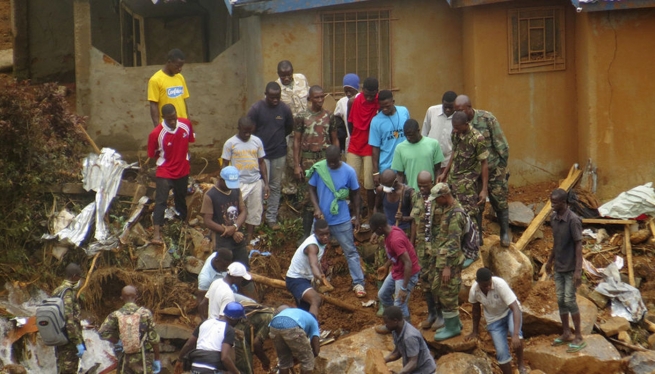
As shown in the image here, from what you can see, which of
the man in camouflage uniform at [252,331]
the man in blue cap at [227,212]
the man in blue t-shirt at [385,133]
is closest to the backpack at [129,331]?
the man in camouflage uniform at [252,331]

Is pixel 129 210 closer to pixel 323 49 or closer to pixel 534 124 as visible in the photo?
pixel 323 49

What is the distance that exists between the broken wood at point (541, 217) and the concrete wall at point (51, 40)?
8909 millimetres

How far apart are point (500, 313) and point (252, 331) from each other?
9.15 feet

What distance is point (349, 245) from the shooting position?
1373 cm

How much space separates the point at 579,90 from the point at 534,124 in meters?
0.84

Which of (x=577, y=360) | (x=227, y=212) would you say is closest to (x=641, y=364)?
(x=577, y=360)

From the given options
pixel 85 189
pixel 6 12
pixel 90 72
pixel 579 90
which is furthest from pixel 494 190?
pixel 6 12

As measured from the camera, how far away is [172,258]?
14766mm

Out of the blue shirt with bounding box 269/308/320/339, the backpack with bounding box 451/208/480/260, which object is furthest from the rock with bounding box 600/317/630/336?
the blue shirt with bounding box 269/308/320/339

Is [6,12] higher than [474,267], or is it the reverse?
[6,12]

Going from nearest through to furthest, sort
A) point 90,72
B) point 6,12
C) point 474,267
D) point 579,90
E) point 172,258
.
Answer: point 474,267 < point 172,258 < point 579,90 < point 90,72 < point 6,12

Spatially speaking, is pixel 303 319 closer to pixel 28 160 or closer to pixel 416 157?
pixel 416 157

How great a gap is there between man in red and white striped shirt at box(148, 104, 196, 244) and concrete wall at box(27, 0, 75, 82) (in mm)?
5647

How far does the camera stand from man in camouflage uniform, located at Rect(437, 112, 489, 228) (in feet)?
42.9
